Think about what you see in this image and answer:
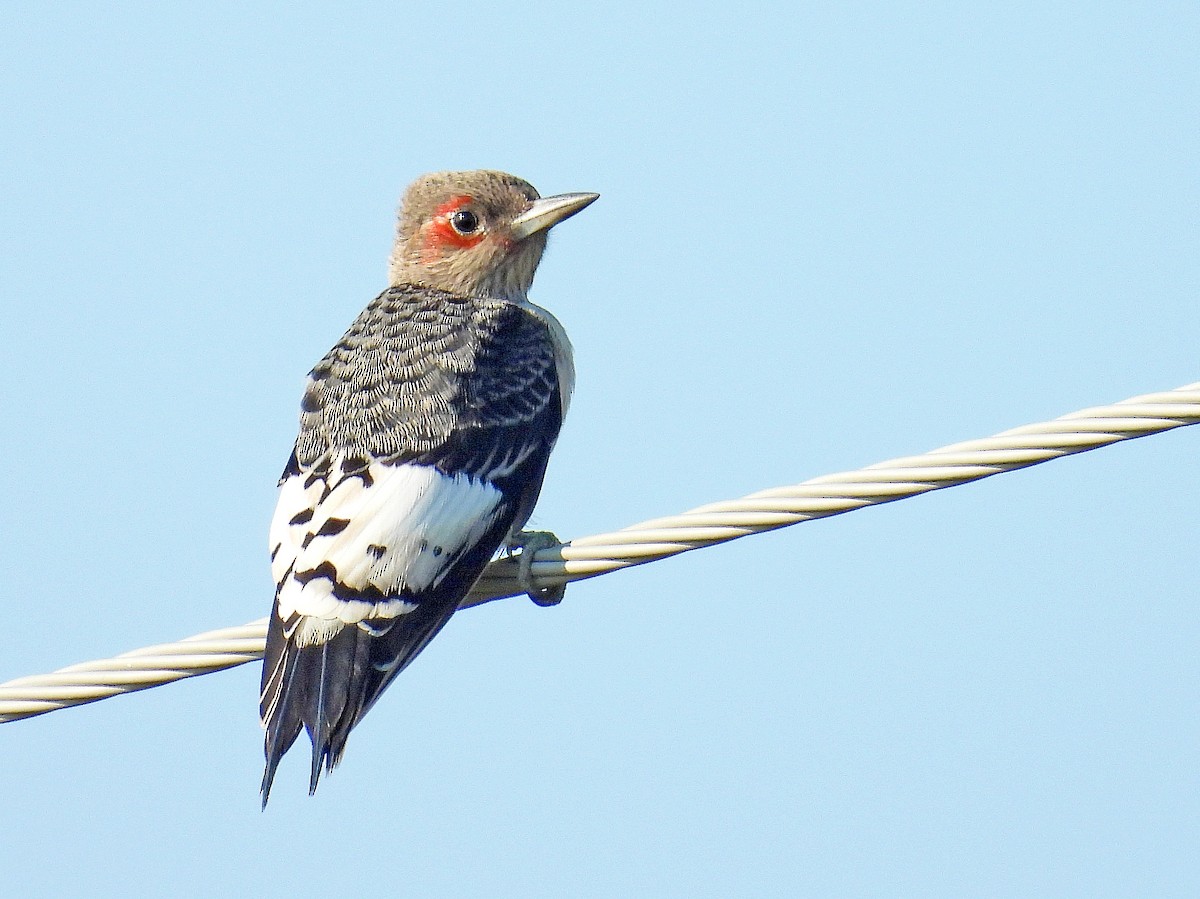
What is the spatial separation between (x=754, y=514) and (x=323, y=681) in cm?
203

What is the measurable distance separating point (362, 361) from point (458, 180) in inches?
82.9

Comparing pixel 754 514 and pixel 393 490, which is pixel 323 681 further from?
pixel 754 514

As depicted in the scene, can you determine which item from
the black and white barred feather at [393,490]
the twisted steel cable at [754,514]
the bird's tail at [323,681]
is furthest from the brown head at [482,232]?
the twisted steel cable at [754,514]

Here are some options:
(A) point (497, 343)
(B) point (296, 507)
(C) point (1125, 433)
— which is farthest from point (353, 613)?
(C) point (1125, 433)

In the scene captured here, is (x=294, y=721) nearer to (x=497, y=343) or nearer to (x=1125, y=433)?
(x=497, y=343)

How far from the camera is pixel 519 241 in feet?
32.1

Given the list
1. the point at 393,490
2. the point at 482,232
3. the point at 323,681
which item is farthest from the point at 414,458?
the point at 482,232

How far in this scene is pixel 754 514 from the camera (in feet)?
18.6

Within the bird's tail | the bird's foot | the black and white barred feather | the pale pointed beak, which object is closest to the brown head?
the pale pointed beak

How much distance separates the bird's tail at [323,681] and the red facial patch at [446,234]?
359 cm

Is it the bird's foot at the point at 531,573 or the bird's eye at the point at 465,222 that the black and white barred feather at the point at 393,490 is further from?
the bird's eye at the point at 465,222

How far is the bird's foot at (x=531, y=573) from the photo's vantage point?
22.3 ft

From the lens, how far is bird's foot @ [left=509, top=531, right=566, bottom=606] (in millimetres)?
6809

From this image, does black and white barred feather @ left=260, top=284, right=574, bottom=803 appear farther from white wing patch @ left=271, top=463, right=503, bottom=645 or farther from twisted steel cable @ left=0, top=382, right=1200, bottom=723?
twisted steel cable @ left=0, top=382, right=1200, bottom=723
